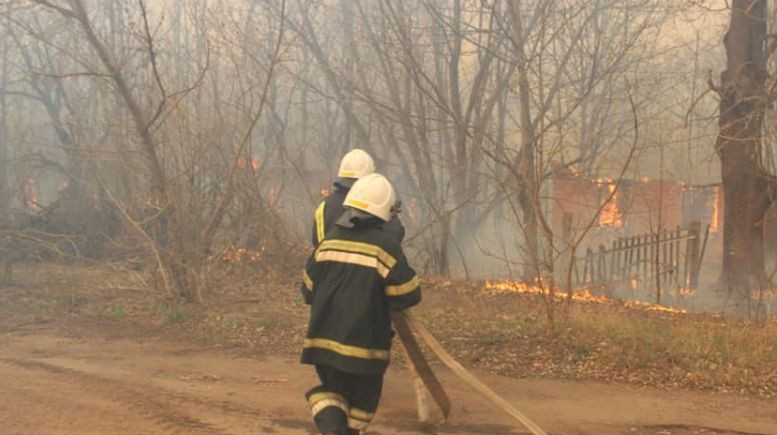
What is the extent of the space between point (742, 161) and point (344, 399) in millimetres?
10988

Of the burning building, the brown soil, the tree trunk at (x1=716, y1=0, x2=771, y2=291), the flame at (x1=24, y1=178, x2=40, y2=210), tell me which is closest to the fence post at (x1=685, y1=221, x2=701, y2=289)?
the tree trunk at (x1=716, y1=0, x2=771, y2=291)

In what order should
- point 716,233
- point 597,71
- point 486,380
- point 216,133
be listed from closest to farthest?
point 486,380 < point 216,133 < point 597,71 < point 716,233

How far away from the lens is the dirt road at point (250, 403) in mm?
5426

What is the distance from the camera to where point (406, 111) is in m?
14.6

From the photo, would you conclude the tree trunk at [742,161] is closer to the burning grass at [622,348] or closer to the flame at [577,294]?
the flame at [577,294]

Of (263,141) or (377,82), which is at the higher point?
(377,82)

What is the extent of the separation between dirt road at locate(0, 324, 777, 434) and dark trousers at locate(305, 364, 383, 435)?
1116mm

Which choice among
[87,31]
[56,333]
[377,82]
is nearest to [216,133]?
[87,31]

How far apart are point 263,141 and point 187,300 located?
655 centimetres

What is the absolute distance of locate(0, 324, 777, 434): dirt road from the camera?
5426 millimetres

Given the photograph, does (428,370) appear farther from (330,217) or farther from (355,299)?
(330,217)

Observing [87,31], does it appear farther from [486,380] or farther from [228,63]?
[486,380]

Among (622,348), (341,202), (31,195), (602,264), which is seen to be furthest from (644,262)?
(31,195)

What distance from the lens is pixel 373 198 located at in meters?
4.17
